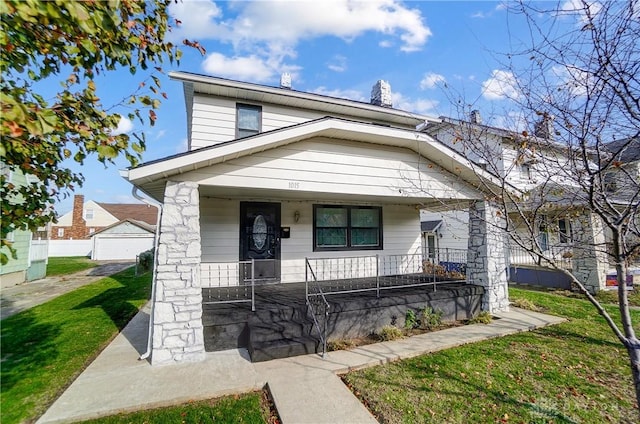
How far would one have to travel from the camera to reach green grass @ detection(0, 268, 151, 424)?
3912mm

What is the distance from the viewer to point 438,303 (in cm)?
695

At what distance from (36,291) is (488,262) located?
15.7 meters

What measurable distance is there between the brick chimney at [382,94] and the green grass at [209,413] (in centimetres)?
986

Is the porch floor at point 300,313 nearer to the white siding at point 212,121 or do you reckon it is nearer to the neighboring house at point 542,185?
the neighboring house at point 542,185

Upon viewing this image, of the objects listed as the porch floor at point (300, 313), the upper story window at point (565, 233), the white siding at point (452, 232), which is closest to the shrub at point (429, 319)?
the porch floor at point (300, 313)

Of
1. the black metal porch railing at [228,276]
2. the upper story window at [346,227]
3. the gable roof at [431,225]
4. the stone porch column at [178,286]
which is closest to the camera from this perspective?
the stone porch column at [178,286]

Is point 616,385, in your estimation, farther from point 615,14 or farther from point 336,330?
point 615,14

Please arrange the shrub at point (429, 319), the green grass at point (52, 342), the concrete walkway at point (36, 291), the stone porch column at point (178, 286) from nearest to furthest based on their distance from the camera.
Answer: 1. the green grass at point (52, 342)
2. the stone porch column at point (178, 286)
3. the shrub at point (429, 319)
4. the concrete walkway at point (36, 291)

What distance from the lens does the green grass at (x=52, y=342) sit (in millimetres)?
3912

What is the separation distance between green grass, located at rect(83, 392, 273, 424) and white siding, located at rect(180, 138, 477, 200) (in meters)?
3.35

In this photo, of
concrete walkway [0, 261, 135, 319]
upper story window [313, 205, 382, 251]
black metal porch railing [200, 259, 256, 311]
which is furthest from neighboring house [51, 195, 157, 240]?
upper story window [313, 205, 382, 251]

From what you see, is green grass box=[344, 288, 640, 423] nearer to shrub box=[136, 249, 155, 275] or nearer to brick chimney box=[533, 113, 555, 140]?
brick chimney box=[533, 113, 555, 140]

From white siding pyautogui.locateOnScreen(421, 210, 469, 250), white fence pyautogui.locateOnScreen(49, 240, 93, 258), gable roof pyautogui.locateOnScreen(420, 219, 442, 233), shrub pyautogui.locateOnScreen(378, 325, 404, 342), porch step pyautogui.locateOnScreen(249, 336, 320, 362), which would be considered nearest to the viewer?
porch step pyautogui.locateOnScreen(249, 336, 320, 362)

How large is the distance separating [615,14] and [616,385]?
4763 millimetres
